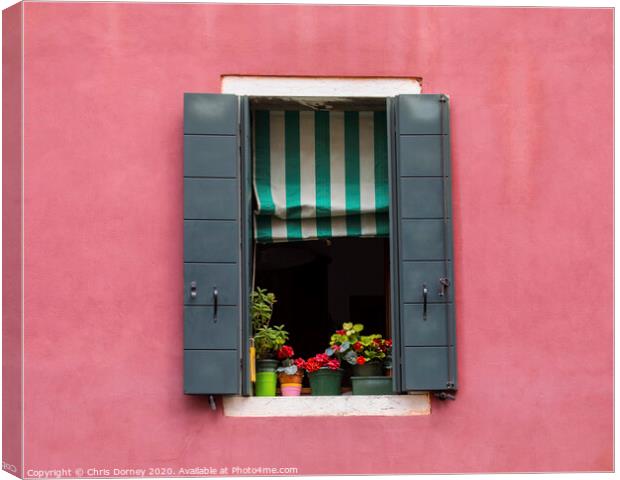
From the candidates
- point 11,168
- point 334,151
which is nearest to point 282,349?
point 334,151

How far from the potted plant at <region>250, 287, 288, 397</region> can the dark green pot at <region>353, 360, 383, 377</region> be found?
20.0 inches

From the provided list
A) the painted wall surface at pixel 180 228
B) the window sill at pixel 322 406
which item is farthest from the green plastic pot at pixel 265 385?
the painted wall surface at pixel 180 228

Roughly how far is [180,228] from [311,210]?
3.02ft

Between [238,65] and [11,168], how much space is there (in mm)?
1572

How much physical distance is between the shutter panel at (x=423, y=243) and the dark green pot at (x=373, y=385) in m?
0.23

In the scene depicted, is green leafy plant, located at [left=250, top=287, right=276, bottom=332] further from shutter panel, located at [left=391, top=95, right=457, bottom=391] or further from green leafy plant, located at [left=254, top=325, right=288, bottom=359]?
shutter panel, located at [left=391, top=95, right=457, bottom=391]

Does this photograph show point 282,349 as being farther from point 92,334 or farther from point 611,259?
point 611,259

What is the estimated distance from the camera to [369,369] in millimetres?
10211

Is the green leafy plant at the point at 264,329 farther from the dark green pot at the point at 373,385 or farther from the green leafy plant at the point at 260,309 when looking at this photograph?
the dark green pot at the point at 373,385

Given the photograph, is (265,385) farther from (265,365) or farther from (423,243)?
(423,243)

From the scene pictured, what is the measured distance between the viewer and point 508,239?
397 inches

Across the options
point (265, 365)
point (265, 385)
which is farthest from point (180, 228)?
point (265, 385)

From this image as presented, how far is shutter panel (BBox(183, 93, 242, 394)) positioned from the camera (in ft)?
32.0

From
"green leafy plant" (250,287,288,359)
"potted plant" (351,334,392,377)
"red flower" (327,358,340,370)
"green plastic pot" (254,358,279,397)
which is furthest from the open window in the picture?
"red flower" (327,358,340,370)
